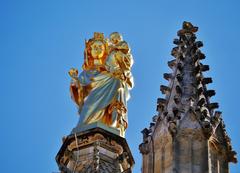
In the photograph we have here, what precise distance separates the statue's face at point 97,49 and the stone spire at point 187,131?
6.37 feet

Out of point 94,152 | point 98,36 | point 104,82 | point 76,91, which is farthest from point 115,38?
point 94,152

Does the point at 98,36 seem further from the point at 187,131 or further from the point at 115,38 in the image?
the point at 187,131

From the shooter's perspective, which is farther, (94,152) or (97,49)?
(97,49)

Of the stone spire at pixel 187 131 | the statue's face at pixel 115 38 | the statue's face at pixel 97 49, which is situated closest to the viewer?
the stone spire at pixel 187 131

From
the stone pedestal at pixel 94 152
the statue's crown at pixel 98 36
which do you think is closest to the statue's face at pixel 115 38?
the statue's crown at pixel 98 36

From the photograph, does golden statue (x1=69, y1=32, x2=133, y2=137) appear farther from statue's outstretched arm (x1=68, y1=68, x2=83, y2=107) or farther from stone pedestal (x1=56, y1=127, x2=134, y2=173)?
stone pedestal (x1=56, y1=127, x2=134, y2=173)

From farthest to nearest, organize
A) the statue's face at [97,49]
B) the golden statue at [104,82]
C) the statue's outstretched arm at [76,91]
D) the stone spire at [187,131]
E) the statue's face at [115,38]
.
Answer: the statue's face at [115,38] < the statue's face at [97,49] < the statue's outstretched arm at [76,91] < the golden statue at [104,82] < the stone spire at [187,131]

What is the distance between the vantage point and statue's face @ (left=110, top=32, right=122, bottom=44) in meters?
22.5

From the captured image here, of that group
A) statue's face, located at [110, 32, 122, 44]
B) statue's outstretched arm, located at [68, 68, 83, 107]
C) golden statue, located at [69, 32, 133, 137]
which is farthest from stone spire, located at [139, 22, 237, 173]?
statue's face, located at [110, 32, 122, 44]

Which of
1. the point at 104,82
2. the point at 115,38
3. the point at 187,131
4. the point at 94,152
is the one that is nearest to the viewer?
the point at 187,131

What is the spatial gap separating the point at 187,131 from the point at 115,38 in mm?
3985

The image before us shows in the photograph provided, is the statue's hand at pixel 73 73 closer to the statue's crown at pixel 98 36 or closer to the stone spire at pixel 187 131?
the statue's crown at pixel 98 36

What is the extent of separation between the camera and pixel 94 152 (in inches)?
758

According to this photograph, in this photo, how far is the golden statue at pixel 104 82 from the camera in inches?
827
